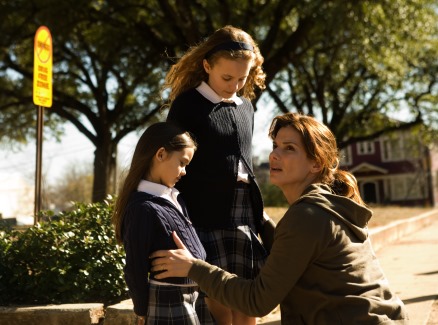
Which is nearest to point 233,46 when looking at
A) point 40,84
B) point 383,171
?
point 40,84

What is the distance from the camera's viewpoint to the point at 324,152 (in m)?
2.70

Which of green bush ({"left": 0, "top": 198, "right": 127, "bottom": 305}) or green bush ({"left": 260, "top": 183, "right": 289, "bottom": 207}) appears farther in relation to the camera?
green bush ({"left": 260, "top": 183, "right": 289, "bottom": 207})

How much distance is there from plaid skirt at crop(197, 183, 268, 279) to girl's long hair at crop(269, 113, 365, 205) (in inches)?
29.5

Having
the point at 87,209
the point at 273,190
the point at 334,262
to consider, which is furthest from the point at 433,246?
the point at 273,190

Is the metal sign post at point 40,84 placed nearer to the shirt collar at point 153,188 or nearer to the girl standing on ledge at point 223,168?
the girl standing on ledge at point 223,168

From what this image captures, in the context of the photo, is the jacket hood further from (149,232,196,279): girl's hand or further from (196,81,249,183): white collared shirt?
(196,81,249,183): white collared shirt

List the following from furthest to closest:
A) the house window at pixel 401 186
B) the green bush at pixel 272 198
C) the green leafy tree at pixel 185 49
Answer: the house window at pixel 401 186, the green bush at pixel 272 198, the green leafy tree at pixel 185 49

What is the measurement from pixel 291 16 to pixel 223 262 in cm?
1663

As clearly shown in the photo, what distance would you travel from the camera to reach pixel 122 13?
1827 cm

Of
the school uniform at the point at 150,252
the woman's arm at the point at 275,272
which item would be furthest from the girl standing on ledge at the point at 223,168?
the woman's arm at the point at 275,272

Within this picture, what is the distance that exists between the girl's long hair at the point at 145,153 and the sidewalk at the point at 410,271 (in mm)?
2527

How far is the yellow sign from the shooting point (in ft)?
20.8

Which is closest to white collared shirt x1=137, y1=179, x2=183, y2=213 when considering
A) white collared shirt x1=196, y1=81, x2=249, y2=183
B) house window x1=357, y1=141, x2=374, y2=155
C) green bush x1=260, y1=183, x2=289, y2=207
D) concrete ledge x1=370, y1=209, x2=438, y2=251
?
white collared shirt x1=196, y1=81, x2=249, y2=183

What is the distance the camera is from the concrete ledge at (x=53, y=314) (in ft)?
13.8
